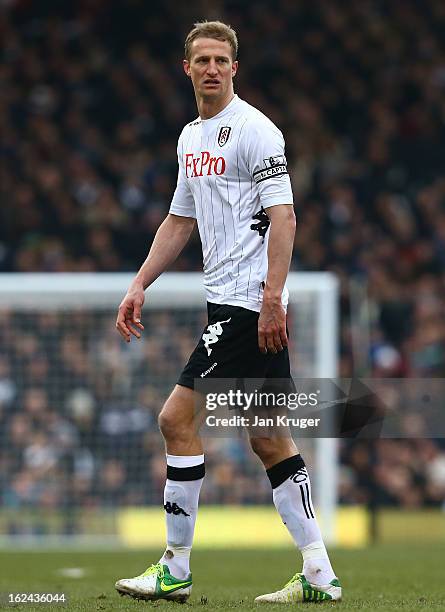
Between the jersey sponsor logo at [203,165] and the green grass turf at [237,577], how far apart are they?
5.86 ft

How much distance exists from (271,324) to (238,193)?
586 mm

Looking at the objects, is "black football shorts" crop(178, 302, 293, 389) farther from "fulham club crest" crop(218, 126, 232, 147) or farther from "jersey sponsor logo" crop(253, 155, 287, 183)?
"fulham club crest" crop(218, 126, 232, 147)

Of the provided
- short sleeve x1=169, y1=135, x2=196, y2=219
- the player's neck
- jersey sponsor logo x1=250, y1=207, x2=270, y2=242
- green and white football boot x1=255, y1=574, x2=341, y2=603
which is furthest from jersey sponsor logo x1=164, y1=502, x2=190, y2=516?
the player's neck

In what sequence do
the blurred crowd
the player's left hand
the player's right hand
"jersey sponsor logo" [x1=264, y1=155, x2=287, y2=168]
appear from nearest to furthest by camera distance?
the player's left hand
"jersey sponsor logo" [x1=264, y1=155, x2=287, y2=168]
the player's right hand
the blurred crowd

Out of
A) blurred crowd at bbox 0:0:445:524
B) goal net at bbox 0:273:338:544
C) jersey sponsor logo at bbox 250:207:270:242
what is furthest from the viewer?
blurred crowd at bbox 0:0:445:524

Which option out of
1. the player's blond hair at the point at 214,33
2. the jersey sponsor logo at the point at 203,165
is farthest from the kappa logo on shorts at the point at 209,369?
the player's blond hair at the point at 214,33

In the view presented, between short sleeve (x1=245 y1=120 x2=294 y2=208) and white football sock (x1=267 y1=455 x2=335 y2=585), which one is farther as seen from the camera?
white football sock (x1=267 y1=455 x2=335 y2=585)

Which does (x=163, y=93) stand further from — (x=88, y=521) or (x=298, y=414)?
(x=298, y=414)

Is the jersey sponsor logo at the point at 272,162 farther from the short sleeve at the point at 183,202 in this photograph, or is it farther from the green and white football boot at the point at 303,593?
the green and white football boot at the point at 303,593

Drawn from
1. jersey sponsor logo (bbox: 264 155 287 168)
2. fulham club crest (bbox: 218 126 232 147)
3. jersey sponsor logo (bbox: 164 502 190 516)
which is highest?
fulham club crest (bbox: 218 126 232 147)

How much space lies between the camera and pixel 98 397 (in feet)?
39.5

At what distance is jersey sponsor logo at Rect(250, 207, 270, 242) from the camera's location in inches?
217

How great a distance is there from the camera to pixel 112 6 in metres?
19.0

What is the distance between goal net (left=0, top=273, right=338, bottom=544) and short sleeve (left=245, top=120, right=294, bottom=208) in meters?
6.34
